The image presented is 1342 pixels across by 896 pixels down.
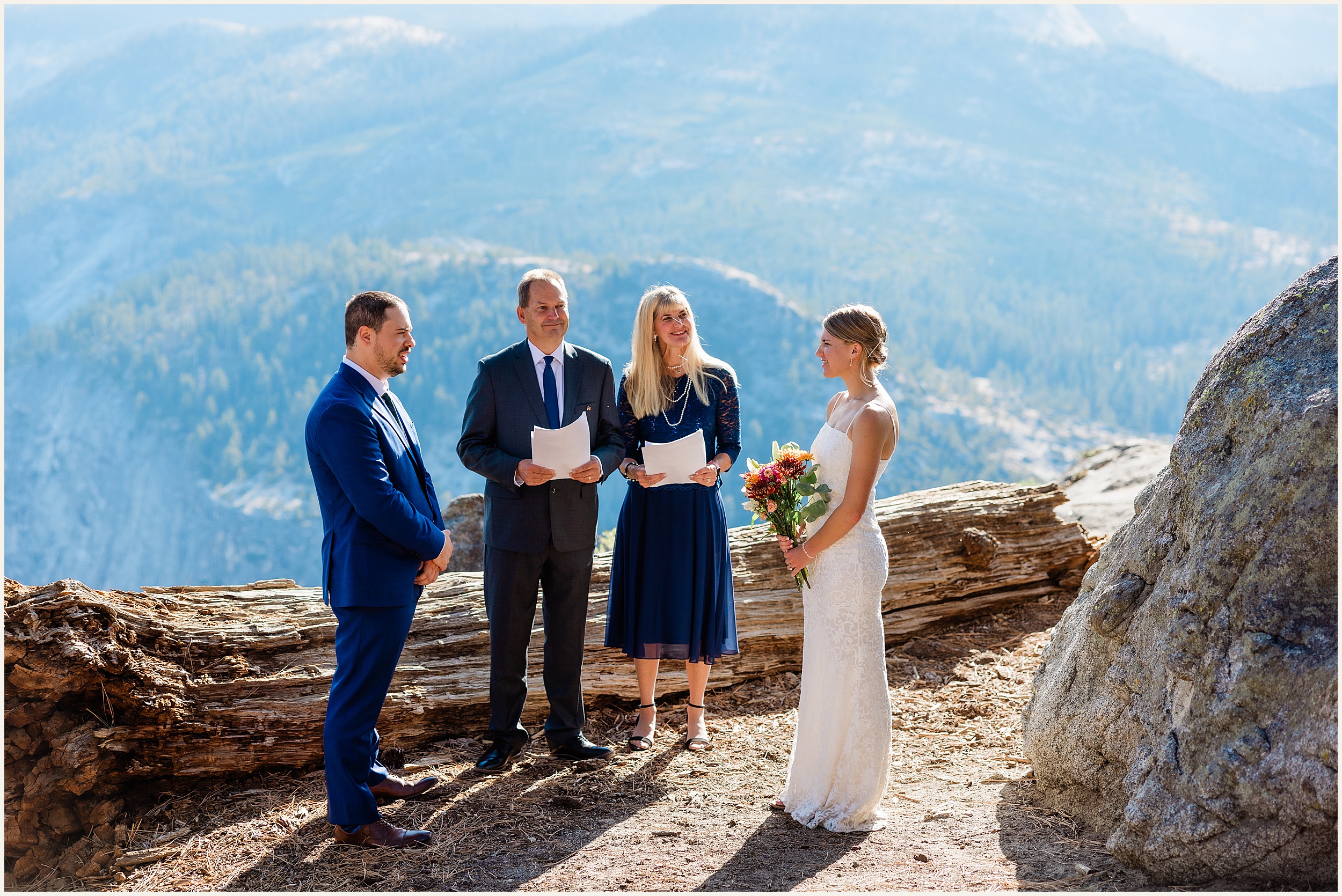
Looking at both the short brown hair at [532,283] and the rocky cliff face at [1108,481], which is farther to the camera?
the rocky cliff face at [1108,481]

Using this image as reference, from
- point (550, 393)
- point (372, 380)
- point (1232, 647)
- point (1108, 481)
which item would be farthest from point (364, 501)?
point (1108, 481)

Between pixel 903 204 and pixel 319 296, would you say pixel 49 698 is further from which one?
pixel 903 204

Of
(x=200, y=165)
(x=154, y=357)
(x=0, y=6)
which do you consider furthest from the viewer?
(x=200, y=165)

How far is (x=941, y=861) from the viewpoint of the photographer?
3.74m

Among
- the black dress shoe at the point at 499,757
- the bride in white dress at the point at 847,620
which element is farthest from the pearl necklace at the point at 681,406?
the black dress shoe at the point at 499,757

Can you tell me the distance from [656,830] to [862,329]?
98.2 inches

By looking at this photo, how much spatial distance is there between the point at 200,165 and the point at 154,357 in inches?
2441

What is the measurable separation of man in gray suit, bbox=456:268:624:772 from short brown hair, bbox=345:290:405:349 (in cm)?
86

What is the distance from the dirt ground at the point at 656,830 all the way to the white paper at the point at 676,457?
1602mm

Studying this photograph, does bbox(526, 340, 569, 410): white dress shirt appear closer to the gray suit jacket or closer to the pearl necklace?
the gray suit jacket

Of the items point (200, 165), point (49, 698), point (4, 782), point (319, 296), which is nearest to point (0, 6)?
point (49, 698)

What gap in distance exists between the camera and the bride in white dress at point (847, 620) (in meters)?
4.09

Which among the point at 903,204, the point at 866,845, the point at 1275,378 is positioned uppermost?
the point at 903,204

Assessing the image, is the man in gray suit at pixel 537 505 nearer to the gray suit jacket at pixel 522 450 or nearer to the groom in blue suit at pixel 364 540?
the gray suit jacket at pixel 522 450
